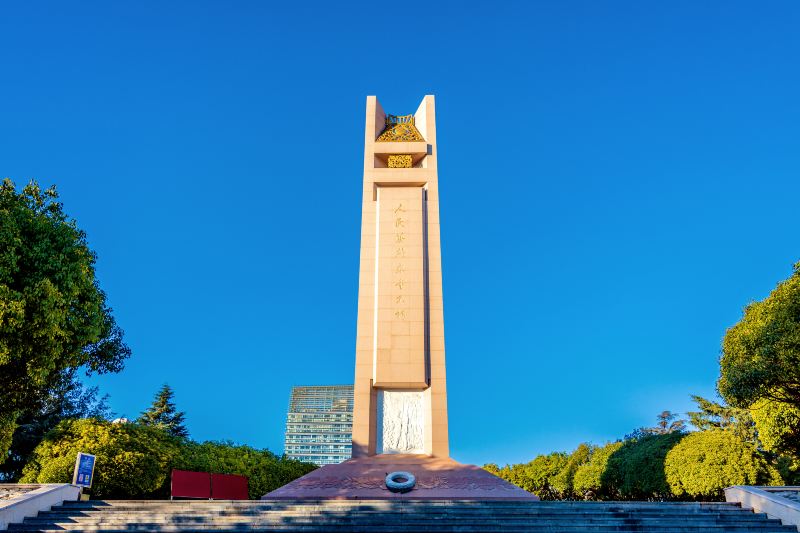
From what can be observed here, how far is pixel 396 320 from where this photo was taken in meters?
19.3

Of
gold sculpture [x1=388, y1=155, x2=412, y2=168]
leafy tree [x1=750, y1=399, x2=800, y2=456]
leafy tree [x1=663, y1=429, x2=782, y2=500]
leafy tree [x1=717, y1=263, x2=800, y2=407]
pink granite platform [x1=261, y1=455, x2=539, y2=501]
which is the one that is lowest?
pink granite platform [x1=261, y1=455, x2=539, y2=501]

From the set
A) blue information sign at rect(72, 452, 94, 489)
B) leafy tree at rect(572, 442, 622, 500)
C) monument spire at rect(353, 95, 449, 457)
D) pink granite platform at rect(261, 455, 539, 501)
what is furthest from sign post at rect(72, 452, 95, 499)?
leafy tree at rect(572, 442, 622, 500)

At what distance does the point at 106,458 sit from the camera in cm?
1680

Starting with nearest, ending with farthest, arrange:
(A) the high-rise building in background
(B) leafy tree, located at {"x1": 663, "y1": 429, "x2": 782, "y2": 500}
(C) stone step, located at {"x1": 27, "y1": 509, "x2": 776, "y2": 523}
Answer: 1. (C) stone step, located at {"x1": 27, "y1": 509, "x2": 776, "y2": 523}
2. (B) leafy tree, located at {"x1": 663, "y1": 429, "x2": 782, "y2": 500}
3. (A) the high-rise building in background

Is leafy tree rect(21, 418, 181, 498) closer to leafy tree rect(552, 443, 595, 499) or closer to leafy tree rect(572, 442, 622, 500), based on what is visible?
leafy tree rect(572, 442, 622, 500)

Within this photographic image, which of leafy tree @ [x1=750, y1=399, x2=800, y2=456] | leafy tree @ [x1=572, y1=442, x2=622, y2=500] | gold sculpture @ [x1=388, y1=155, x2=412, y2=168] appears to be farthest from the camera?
leafy tree @ [x1=572, y1=442, x2=622, y2=500]

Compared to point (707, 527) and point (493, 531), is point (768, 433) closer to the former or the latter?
point (707, 527)

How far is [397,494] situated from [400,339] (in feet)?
16.9

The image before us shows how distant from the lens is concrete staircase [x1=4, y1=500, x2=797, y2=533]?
431 inches

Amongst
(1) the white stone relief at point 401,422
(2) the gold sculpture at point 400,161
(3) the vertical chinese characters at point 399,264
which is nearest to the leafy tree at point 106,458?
(1) the white stone relief at point 401,422

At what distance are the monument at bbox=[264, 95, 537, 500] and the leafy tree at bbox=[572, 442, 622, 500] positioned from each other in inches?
630

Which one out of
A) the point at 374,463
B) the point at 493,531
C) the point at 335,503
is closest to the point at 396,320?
the point at 374,463

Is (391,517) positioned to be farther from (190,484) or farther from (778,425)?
(778,425)

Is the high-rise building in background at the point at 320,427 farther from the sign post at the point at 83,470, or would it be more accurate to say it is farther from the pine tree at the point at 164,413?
the sign post at the point at 83,470
